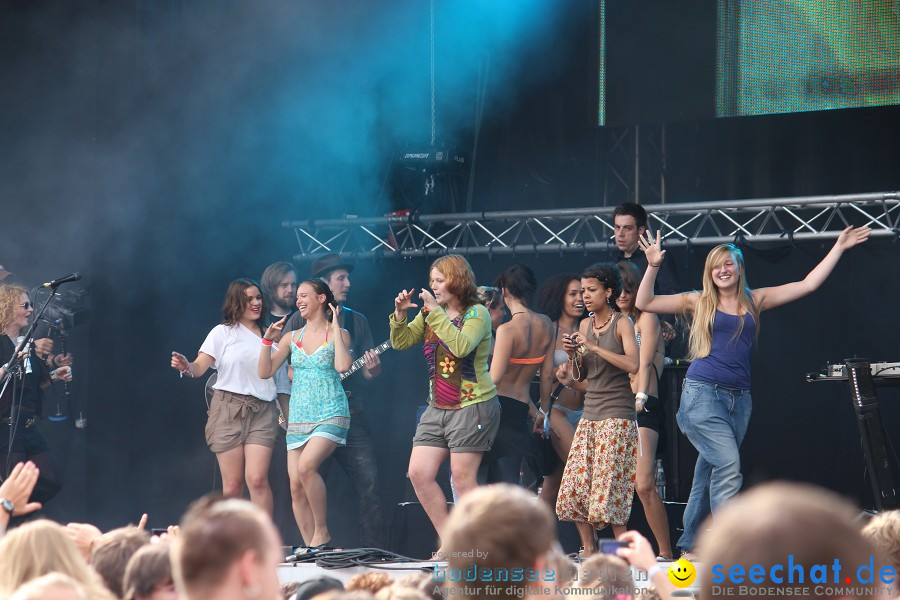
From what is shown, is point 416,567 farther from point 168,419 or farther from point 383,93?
point 383,93

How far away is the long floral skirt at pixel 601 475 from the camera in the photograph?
217 inches

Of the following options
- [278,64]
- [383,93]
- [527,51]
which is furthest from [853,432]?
[278,64]

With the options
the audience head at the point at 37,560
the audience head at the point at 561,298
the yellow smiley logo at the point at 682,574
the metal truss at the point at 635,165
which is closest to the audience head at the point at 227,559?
the audience head at the point at 37,560

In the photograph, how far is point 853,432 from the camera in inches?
290

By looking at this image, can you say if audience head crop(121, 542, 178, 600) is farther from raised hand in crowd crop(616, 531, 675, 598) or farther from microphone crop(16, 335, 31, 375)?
microphone crop(16, 335, 31, 375)

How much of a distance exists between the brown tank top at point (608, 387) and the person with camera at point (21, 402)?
11.0 feet

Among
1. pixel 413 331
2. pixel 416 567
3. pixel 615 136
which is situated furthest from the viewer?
pixel 615 136

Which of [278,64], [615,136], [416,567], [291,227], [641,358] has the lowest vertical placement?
[416,567]

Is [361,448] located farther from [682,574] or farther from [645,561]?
[645,561]

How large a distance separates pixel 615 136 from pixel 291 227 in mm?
2720

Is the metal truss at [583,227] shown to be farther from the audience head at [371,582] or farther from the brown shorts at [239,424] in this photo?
the audience head at [371,582]

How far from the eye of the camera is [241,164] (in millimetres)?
8461

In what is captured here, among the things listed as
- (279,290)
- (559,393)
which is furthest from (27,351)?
(559,393)

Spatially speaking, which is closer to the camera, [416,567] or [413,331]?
[416,567]
